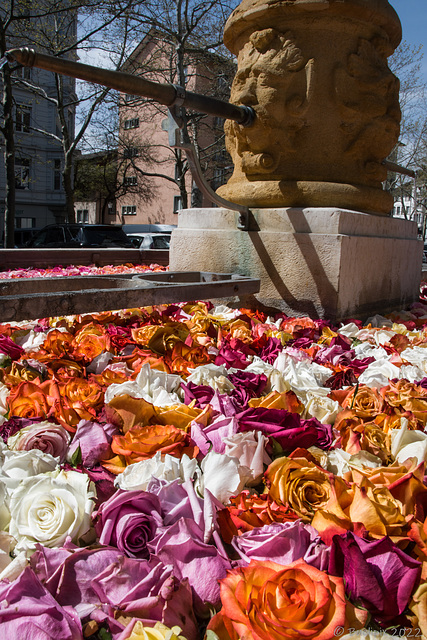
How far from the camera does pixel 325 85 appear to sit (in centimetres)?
379

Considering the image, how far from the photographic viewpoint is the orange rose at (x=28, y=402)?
1.68 m

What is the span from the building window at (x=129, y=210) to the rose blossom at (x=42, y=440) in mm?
41831

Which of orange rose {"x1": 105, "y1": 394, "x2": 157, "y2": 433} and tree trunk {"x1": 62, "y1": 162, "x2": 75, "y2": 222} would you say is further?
tree trunk {"x1": 62, "y1": 162, "x2": 75, "y2": 222}

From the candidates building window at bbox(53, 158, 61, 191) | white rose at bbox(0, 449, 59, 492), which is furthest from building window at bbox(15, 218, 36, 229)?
white rose at bbox(0, 449, 59, 492)

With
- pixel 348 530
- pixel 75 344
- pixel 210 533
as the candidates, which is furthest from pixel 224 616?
pixel 75 344

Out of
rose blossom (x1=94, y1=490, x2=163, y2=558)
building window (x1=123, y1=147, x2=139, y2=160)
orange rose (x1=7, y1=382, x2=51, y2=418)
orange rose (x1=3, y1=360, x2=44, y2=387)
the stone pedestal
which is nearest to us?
rose blossom (x1=94, y1=490, x2=163, y2=558)

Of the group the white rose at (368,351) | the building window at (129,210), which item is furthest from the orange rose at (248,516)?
the building window at (129,210)

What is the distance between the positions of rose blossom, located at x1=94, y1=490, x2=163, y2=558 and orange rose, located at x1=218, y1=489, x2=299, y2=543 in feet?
0.49

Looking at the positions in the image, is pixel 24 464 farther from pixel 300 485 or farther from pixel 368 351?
pixel 368 351

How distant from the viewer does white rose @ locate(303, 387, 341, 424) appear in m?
1.74

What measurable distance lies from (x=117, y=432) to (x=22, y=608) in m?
0.70

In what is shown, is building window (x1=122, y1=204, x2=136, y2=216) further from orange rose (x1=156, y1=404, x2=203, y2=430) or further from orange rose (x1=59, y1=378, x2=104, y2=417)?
orange rose (x1=156, y1=404, x2=203, y2=430)

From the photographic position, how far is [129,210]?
1676 inches

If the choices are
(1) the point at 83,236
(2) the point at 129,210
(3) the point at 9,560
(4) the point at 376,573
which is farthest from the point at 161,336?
(2) the point at 129,210
